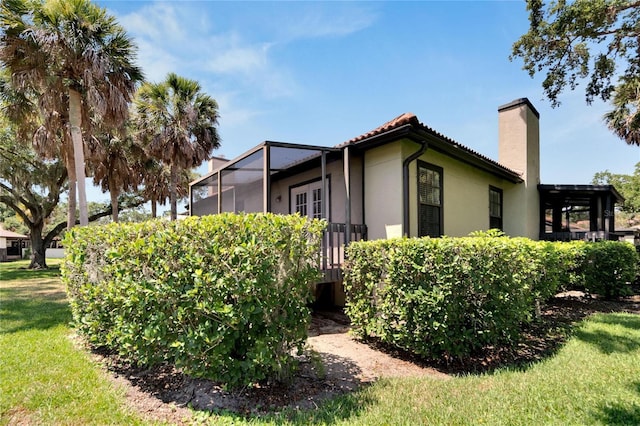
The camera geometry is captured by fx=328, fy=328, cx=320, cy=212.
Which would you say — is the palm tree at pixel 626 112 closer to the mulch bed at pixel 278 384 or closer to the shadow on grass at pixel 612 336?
the shadow on grass at pixel 612 336

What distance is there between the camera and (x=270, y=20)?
25.7ft

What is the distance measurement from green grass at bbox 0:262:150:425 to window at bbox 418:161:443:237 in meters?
6.48

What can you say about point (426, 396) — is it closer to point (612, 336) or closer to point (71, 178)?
point (612, 336)

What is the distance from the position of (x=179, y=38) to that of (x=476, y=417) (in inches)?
372

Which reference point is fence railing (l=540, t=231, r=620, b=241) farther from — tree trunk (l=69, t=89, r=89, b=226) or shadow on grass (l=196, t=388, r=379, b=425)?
tree trunk (l=69, t=89, r=89, b=226)

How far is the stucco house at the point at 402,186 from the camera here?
7.28 m

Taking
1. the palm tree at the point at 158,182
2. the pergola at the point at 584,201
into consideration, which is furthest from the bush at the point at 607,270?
the palm tree at the point at 158,182

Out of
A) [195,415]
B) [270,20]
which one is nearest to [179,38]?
[270,20]

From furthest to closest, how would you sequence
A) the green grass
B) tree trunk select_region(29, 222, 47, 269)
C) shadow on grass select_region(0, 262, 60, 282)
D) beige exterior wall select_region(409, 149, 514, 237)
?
1. tree trunk select_region(29, 222, 47, 269)
2. shadow on grass select_region(0, 262, 60, 282)
3. beige exterior wall select_region(409, 149, 514, 237)
4. the green grass

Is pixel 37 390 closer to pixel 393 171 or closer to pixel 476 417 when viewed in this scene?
pixel 476 417

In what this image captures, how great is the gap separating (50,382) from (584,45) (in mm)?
13087

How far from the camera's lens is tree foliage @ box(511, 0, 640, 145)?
7855 mm

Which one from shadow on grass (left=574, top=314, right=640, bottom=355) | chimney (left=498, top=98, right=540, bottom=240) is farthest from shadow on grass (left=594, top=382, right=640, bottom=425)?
chimney (left=498, top=98, right=540, bottom=240)

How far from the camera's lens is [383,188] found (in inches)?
304
